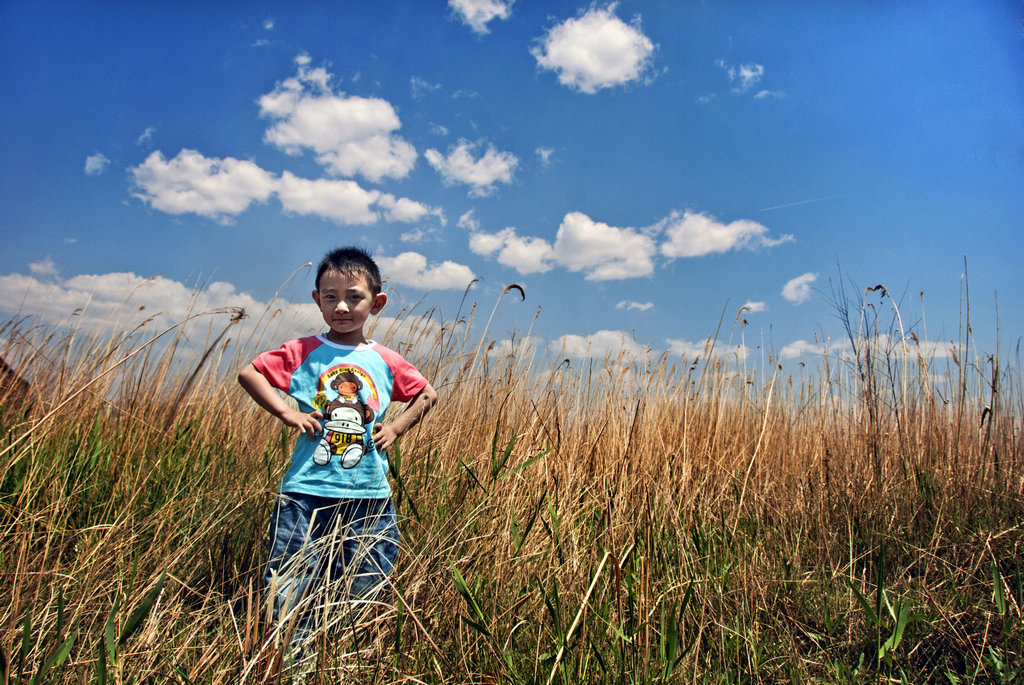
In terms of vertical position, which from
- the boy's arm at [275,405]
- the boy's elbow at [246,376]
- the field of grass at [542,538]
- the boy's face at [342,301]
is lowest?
the field of grass at [542,538]

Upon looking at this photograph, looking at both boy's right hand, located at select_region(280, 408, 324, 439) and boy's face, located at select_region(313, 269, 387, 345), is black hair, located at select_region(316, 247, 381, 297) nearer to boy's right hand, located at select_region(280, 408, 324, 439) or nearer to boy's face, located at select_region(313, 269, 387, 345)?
boy's face, located at select_region(313, 269, 387, 345)

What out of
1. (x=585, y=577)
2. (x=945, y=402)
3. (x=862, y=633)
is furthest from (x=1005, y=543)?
(x=585, y=577)

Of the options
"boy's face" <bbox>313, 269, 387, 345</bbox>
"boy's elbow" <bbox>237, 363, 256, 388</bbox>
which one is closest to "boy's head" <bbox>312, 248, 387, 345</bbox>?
"boy's face" <bbox>313, 269, 387, 345</bbox>

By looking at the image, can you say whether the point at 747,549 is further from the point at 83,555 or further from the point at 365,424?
the point at 83,555

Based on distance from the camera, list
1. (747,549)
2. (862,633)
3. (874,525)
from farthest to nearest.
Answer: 1. (874,525)
2. (747,549)
3. (862,633)

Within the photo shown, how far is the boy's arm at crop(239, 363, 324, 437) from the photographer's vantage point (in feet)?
5.39

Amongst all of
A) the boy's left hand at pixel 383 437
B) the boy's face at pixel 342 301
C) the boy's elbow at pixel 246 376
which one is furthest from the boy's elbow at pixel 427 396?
the boy's elbow at pixel 246 376

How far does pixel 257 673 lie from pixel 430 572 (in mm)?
460

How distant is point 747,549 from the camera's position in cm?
237

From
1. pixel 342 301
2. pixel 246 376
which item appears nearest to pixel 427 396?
pixel 342 301

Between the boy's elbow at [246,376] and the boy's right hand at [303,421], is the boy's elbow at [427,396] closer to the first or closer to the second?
the boy's right hand at [303,421]

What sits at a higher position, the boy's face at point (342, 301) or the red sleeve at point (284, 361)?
the boy's face at point (342, 301)

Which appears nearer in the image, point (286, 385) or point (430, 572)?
point (430, 572)

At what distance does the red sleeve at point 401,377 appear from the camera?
190 cm
